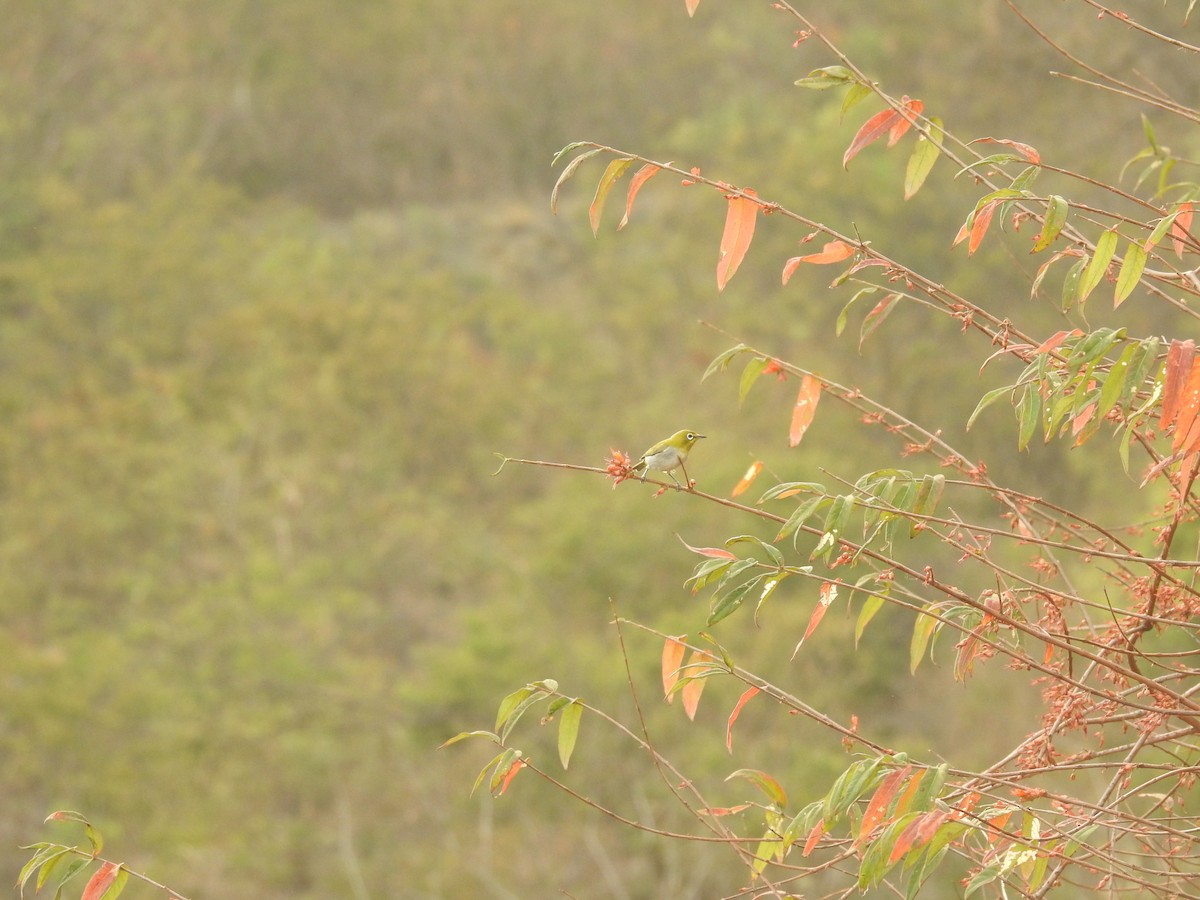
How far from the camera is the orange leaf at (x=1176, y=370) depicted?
4.36ft

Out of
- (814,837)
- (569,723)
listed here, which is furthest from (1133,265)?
(569,723)

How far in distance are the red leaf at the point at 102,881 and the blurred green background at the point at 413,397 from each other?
21.8 feet

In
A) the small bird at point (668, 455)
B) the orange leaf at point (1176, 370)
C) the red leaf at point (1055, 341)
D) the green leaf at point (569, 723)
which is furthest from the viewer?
the small bird at point (668, 455)

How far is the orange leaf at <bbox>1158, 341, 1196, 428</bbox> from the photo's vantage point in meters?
1.33

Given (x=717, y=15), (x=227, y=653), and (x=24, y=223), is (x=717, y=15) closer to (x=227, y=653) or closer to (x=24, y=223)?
(x=24, y=223)

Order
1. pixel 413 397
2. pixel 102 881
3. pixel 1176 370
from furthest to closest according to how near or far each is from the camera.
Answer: pixel 413 397, pixel 102 881, pixel 1176 370

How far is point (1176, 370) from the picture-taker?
1341 millimetres

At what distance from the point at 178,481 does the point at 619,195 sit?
768 cm

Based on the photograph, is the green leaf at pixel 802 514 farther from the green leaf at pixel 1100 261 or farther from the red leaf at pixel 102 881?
the red leaf at pixel 102 881

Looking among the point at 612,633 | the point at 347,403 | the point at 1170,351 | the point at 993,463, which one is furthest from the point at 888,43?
the point at 1170,351

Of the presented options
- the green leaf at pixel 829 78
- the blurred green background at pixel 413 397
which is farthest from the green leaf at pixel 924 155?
the blurred green background at pixel 413 397

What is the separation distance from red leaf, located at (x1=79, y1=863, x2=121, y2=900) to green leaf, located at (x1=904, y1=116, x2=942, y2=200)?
1.29 metres

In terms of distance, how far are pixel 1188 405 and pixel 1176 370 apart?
4cm

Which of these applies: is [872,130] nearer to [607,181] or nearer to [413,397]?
[607,181]
